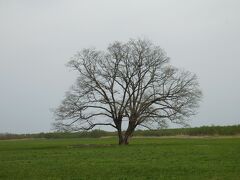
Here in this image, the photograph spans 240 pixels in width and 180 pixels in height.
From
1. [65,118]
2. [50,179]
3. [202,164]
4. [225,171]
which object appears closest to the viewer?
[50,179]

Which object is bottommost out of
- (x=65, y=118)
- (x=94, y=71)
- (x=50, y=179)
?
(x=50, y=179)

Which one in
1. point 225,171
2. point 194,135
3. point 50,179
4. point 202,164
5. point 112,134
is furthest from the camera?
point 112,134

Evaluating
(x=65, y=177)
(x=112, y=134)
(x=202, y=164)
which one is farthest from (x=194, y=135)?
(x=65, y=177)

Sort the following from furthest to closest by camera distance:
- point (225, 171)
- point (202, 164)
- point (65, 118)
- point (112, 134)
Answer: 1. point (112, 134)
2. point (65, 118)
3. point (202, 164)
4. point (225, 171)

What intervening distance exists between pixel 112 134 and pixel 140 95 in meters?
54.7

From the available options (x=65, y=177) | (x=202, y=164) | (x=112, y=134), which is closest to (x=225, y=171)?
(x=202, y=164)

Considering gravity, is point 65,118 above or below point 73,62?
below

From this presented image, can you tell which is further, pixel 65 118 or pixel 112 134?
pixel 112 134

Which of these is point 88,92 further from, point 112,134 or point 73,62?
point 112,134

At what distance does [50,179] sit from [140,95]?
33597mm

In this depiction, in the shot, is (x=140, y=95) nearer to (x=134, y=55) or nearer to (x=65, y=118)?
(x=134, y=55)

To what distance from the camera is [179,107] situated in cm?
4969

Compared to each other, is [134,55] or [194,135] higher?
[134,55]

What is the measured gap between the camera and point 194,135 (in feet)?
262
